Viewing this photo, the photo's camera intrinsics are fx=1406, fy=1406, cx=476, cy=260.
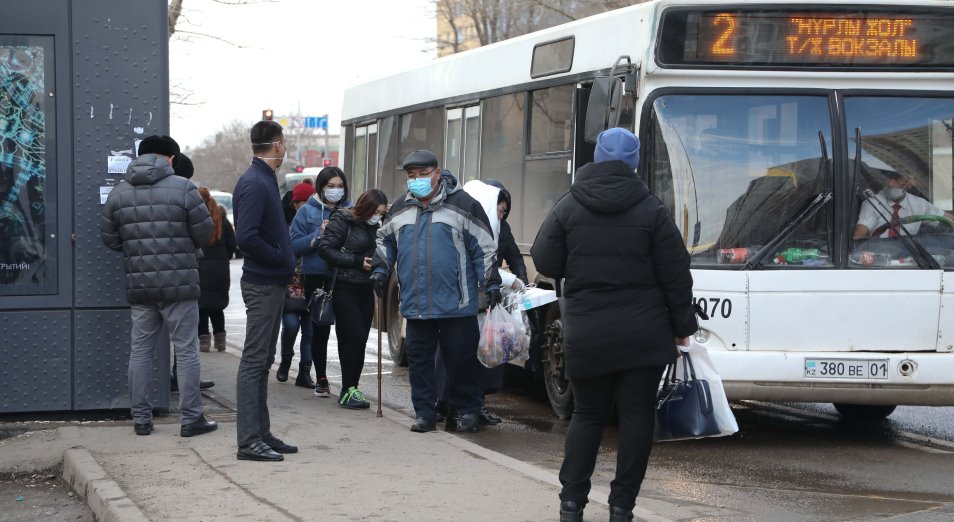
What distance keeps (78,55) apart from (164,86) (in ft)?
1.87

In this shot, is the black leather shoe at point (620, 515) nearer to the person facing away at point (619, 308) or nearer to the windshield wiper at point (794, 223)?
the person facing away at point (619, 308)

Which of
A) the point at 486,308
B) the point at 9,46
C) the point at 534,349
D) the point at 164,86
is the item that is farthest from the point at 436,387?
the point at 9,46

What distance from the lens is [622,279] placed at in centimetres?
604

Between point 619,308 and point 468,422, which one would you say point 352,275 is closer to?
point 468,422

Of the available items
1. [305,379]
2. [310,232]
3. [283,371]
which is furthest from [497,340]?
[283,371]

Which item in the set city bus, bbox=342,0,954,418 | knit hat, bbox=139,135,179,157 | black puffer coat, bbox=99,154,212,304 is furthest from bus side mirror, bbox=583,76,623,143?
knit hat, bbox=139,135,179,157

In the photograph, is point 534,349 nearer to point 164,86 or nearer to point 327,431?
point 327,431

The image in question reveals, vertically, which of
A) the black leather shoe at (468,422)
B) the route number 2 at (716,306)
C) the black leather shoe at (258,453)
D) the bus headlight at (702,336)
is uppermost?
the route number 2 at (716,306)

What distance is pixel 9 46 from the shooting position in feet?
29.2

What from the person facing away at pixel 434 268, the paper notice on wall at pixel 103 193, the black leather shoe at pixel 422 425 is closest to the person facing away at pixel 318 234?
the person facing away at pixel 434 268

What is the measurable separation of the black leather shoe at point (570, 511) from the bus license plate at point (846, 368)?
3074 millimetres

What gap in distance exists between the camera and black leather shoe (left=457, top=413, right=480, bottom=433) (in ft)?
31.4

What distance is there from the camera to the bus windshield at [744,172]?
8.88 m

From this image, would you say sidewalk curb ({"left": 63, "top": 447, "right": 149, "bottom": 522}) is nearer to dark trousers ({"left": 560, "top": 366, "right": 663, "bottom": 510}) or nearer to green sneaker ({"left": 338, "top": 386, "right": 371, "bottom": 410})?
dark trousers ({"left": 560, "top": 366, "right": 663, "bottom": 510})
